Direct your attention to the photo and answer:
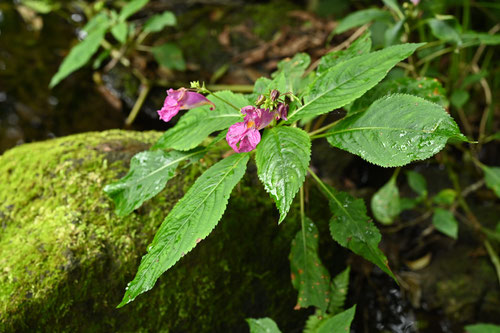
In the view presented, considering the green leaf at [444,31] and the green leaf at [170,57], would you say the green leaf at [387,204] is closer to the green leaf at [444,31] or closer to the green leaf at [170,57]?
the green leaf at [444,31]

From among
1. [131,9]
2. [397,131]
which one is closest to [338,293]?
[397,131]

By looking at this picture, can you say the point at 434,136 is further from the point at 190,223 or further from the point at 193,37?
the point at 193,37

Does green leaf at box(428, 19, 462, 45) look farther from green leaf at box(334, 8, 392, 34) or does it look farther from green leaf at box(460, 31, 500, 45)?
green leaf at box(334, 8, 392, 34)

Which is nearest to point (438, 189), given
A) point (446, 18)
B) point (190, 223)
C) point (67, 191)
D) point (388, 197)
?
point (388, 197)

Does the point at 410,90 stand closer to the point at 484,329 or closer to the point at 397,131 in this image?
the point at 397,131

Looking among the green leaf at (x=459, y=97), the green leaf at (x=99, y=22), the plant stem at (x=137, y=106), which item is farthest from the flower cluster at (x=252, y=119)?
the plant stem at (x=137, y=106)

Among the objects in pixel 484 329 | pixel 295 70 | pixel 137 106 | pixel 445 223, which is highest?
pixel 295 70

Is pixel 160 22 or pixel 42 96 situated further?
pixel 42 96
